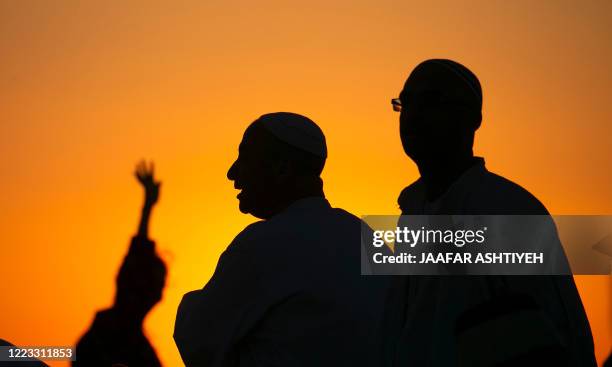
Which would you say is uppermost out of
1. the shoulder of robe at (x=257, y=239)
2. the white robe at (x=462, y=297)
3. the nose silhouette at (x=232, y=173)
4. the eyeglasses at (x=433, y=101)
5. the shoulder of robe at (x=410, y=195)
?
the nose silhouette at (x=232, y=173)

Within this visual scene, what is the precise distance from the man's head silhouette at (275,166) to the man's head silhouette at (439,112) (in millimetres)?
2050

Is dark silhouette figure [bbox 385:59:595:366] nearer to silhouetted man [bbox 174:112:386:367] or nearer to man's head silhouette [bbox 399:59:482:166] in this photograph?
man's head silhouette [bbox 399:59:482:166]

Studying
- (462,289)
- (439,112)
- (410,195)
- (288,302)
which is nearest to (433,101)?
(439,112)

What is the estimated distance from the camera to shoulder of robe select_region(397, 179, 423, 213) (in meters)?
3.44

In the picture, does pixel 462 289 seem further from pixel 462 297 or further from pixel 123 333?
pixel 123 333

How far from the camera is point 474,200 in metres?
3.17

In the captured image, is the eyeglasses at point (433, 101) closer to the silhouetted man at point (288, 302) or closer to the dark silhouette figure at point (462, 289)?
the dark silhouette figure at point (462, 289)

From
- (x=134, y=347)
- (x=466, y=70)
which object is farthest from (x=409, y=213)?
(x=134, y=347)

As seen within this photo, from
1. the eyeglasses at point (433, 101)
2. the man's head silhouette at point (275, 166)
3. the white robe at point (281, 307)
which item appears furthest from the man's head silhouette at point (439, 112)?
the man's head silhouette at point (275, 166)

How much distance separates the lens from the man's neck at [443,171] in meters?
3.30

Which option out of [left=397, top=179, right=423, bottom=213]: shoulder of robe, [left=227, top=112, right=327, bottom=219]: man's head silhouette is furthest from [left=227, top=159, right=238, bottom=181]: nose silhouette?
[left=397, top=179, right=423, bottom=213]: shoulder of robe

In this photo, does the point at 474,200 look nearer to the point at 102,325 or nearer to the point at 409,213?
the point at 409,213

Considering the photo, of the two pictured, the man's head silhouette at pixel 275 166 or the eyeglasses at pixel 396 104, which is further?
the man's head silhouette at pixel 275 166

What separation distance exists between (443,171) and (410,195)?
0.20 m
